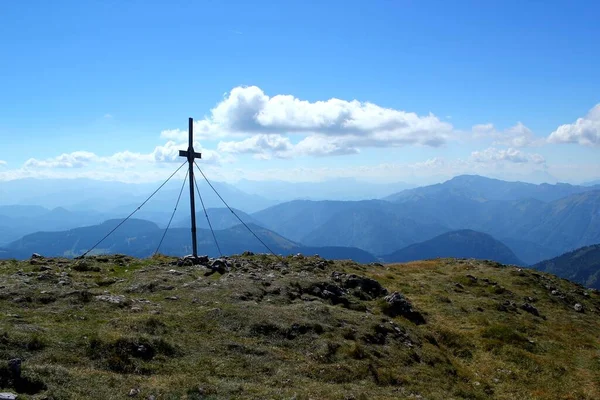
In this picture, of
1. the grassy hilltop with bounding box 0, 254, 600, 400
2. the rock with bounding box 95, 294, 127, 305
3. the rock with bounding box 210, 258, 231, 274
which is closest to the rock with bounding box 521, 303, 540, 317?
the grassy hilltop with bounding box 0, 254, 600, 400

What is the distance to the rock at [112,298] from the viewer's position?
73.3ft

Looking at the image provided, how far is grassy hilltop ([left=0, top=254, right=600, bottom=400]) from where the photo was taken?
49.5 feet

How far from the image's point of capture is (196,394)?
14133 millimetres

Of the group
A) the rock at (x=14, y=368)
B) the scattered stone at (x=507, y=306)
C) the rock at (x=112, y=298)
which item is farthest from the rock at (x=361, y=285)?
the rock at (x=14, y=368)

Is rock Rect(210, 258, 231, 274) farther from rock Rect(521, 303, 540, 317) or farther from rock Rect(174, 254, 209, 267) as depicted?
rock Rect(521, 303, 540, 317)

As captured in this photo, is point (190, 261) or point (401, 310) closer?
point (401, 310)

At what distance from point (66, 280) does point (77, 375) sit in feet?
46.0

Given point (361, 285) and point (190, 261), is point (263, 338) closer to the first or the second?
point (190, 261)

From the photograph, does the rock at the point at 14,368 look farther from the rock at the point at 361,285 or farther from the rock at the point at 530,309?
the rock at the point at 530,309

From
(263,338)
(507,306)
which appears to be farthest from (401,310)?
(263,338)

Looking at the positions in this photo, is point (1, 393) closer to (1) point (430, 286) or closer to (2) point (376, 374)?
(2) point (376, 374)

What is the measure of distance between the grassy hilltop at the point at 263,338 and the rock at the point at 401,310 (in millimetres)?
104

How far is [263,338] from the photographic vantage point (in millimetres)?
20797

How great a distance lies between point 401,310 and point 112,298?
20.7m
